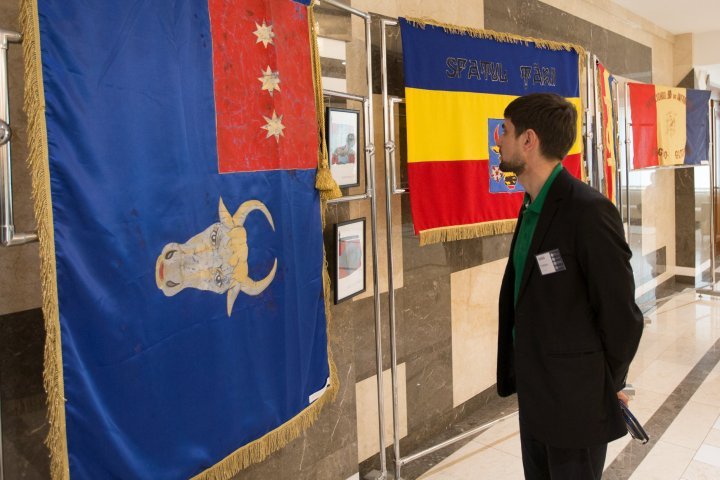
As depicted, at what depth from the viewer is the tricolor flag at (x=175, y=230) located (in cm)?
129

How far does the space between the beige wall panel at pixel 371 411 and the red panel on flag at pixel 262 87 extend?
1.12 meters

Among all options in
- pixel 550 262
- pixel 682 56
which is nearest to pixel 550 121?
pixel 550 262

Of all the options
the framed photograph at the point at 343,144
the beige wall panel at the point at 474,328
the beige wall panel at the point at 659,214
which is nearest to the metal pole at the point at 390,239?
the framed photograph at the point at 343,144

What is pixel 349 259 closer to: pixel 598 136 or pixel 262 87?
pixel 262 87

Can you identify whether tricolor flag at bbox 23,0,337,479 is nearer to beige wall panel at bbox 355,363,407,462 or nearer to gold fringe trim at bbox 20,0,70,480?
gold fringe trim at bbox 20,0,70,480

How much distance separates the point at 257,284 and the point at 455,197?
1.32 m

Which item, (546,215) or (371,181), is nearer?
(546,215)

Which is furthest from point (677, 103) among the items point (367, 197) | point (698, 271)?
point (367, 197)

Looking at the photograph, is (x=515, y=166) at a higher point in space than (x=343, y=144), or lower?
lower

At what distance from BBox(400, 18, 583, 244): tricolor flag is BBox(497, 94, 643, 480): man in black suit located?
0.95 m

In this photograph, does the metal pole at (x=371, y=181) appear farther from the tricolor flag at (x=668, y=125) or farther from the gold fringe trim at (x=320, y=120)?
the tricolor flag at (x=668, y=125)

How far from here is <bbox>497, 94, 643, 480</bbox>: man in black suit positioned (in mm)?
1557

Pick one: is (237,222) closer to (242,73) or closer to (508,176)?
(242,73)

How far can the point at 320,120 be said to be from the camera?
83.0 inches
